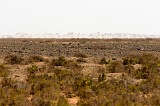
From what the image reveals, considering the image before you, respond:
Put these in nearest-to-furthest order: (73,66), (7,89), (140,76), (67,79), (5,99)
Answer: (5,99) < (7,89) < (67,79) < (140,76) < (73,66)

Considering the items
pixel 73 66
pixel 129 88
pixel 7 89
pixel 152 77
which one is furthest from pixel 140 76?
pixel 7 89

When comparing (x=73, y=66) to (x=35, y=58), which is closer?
(x=73, y=66)

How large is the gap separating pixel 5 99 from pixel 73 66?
12855 millimetres

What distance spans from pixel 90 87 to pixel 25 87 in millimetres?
3184

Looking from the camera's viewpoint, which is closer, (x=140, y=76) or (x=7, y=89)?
(x=7, y=89)

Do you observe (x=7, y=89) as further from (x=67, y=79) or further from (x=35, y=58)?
(x=35, y=58)

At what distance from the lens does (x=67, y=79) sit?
62.2ft

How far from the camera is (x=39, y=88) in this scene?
16094 millimetres

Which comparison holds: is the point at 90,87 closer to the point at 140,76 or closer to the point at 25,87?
the point at 25,87

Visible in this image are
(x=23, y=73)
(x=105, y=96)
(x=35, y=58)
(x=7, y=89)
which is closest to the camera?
(x=105, y=96)

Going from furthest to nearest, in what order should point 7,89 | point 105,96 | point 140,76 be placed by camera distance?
point 140,76
point 7,89
point 105,96

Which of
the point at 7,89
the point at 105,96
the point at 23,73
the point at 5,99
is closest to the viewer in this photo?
the point at 5,99

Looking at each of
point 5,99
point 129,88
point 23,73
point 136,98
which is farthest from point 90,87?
point 23,73

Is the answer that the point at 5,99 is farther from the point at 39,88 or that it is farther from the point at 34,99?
the point at 39,88
